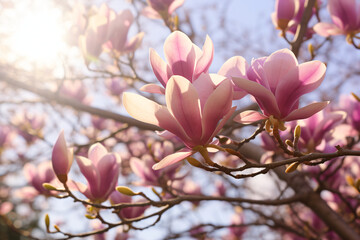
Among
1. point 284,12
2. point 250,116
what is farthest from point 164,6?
point 250,116

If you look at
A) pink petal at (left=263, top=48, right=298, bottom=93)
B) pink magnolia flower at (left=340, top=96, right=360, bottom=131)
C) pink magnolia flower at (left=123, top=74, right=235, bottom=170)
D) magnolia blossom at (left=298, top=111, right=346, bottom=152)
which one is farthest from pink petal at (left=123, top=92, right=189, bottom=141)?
pink magnolia flower at (left=340, top=96, right=360, bottom=131)

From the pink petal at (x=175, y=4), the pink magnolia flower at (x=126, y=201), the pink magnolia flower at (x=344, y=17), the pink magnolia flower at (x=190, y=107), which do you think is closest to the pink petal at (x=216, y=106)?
the pink magnolia flower at (x=190, y=107)

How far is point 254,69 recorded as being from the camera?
741 mm

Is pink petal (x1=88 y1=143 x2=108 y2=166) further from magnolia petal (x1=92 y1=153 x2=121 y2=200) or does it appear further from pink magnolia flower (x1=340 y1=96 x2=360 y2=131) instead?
pink magnolia flower (x1=340 y1=96 x2=360 y2=131)

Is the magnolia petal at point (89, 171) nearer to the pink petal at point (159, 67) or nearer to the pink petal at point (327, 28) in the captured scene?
the pink petal at point (159, 67)

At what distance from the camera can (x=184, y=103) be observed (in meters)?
0.68

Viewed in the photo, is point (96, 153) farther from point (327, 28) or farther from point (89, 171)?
point (327, 28)

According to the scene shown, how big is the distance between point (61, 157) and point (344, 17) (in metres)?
1.25

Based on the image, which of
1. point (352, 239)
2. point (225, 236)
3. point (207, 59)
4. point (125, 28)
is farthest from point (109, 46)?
point (225, 236)

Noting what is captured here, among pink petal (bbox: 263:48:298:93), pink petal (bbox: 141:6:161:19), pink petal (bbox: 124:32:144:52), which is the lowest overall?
pink petal (bbox: 124:32:144:52)

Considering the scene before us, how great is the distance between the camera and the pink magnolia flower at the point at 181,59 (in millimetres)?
784

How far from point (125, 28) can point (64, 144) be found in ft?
2.70

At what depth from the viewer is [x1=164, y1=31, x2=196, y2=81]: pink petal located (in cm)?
79

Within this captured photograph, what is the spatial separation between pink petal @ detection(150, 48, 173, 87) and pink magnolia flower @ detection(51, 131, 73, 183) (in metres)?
0.43
